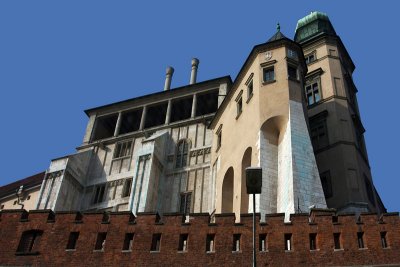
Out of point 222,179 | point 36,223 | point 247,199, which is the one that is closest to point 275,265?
point 247,199

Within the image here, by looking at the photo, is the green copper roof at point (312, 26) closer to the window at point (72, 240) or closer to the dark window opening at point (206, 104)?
the dark window opening at point (206, 104)

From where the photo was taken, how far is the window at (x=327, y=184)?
3094 centimetres

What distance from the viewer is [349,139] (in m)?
33.2

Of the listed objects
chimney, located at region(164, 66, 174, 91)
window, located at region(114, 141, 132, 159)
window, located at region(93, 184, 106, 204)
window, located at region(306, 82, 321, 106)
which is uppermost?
chimney, located at region(164, 66, 174, 91)

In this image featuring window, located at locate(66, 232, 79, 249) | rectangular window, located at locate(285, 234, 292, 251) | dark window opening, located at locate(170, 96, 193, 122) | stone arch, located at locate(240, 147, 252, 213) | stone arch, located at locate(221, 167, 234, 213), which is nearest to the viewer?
rectangular window, located at locate(285, 234, 292, 251)

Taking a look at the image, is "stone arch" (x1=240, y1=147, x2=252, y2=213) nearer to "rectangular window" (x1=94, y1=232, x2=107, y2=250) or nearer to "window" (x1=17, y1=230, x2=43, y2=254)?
"rectangular window" (x1=94, y1=232, x2=107, y2=250)

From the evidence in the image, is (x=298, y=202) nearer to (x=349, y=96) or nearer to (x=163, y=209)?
(x=163, y=209)

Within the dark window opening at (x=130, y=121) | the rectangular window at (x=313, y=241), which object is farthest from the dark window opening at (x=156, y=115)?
the rectangular window at (x=313, y=241)

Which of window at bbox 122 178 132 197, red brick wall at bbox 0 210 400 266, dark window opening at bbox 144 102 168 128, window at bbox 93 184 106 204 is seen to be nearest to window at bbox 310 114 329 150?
window at bbox 122 178 132 197

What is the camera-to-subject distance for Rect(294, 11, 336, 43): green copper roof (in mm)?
42866

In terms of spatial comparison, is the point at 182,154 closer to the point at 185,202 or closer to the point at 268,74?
the point at 185,202

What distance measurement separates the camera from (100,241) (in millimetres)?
21922

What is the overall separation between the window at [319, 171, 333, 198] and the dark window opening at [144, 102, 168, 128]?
15.5m

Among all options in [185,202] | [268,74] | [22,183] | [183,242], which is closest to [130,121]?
[185,202]
